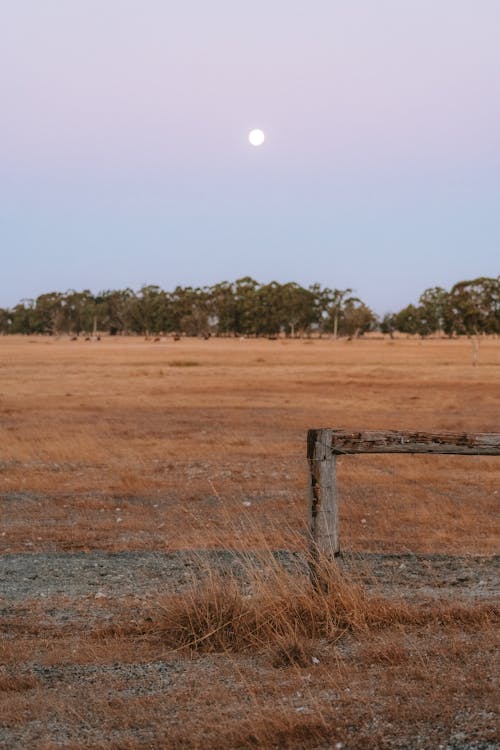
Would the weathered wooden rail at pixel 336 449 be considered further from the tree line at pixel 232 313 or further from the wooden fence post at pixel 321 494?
the tree line at pixel 232 313

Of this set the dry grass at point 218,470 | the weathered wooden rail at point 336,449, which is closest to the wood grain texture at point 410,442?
the weathered wooden rail at point 336,449

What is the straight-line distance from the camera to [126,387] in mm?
38969

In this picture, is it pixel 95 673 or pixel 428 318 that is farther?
pixel 428 318

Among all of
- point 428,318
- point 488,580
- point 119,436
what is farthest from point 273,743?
point 428,318

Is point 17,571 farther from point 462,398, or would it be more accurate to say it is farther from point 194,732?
point 462,398

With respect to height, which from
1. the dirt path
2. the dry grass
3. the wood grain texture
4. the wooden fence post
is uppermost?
the wood grain texture

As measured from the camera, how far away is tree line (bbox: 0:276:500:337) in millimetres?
141000

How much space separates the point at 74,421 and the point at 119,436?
399 centimetres

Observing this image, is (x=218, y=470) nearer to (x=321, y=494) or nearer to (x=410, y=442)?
(x=321, y=494)

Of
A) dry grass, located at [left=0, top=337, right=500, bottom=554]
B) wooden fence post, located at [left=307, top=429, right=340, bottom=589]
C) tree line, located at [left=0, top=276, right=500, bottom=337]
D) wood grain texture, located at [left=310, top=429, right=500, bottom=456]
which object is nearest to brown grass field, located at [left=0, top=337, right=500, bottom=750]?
dry grass, located at [left=0, top=337, right=500, bottom=554]

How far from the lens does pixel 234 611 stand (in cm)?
631

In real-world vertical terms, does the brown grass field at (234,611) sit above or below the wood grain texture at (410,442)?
below

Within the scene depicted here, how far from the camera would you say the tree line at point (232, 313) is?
141m

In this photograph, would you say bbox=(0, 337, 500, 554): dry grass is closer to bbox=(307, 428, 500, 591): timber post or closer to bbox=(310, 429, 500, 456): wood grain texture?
bbox=(307, 428, 500, 591): timber post
